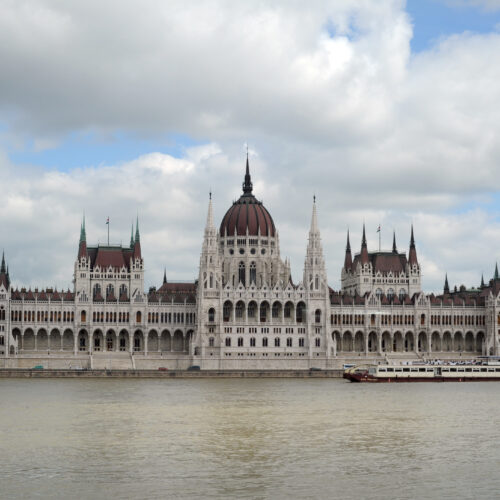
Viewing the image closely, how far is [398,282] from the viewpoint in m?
158

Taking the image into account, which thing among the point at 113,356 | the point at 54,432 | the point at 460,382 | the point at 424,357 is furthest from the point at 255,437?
the point at 424,357

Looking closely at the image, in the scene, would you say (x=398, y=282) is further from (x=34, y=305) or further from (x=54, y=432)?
(x=54, y=432)

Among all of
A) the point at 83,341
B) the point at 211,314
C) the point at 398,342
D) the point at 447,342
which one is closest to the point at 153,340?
the point at 83,341

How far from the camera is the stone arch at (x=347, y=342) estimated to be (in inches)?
5738

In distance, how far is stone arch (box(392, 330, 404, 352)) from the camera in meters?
146

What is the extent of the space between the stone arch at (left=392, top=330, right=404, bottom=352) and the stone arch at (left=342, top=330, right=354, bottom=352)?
249 inches

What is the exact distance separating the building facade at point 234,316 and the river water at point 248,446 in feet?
166

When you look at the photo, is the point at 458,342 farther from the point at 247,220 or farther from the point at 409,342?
the point at 247,220

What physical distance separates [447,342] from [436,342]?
1786mm

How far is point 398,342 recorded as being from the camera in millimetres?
147250

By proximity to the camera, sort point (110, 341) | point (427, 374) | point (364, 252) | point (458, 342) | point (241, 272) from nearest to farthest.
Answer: point (427, 374) → point (110, 341) → point (458, 342) → point (241, 272) → point (364, 252)

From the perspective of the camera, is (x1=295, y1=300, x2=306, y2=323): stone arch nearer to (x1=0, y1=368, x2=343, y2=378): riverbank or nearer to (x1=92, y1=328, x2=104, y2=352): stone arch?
(x1=0, y1=368, x2=343, y2=378): riverbank

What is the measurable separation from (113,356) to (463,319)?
174 ft

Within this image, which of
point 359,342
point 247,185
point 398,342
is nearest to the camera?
point 359,342
